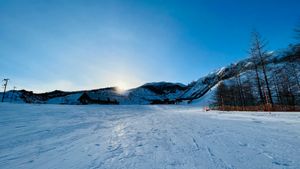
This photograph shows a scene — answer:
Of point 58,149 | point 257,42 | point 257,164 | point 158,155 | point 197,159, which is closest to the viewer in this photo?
point 257,164

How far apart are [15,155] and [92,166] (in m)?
2.15

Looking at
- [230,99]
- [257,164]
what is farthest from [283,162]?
[230,99]

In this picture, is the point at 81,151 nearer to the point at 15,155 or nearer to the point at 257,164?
the point at 15,155

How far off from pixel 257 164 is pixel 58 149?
428 centimetres

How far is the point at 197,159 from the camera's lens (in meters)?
2.86

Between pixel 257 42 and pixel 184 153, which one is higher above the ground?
pixel 257 42

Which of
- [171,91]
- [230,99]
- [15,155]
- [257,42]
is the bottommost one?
[15,155]

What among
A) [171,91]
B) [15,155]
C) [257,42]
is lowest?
[15,155]

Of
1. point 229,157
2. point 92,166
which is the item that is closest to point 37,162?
point 92,166

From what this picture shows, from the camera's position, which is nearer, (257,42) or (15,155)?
(15,155)

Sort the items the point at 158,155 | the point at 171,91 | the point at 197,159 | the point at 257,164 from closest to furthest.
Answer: the point at 257,164 → the point at 197,159 → the point at 158,155 → the point at 171,91

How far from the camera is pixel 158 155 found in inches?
125

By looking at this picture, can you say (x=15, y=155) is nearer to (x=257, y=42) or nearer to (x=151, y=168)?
(x=151, y=168)

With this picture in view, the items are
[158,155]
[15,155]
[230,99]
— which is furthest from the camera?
[230,99]
